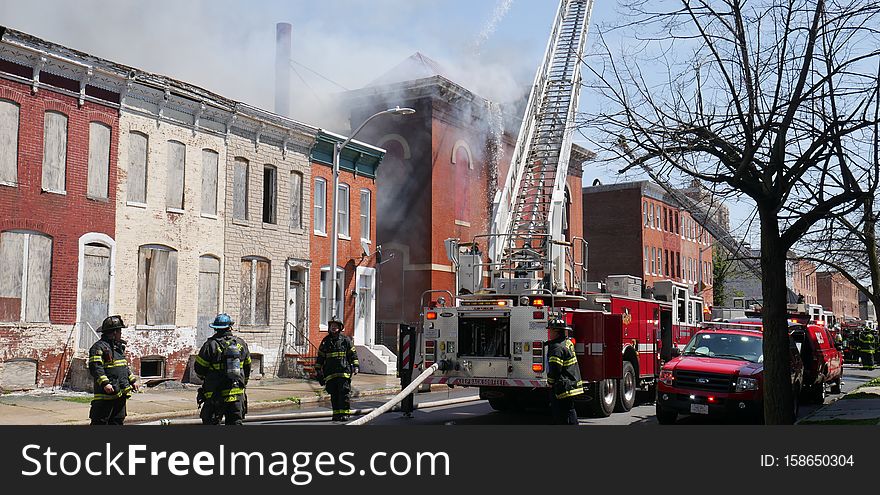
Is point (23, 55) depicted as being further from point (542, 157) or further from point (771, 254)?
point (771, 254)

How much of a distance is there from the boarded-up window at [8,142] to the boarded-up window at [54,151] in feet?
2.16

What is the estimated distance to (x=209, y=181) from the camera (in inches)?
848

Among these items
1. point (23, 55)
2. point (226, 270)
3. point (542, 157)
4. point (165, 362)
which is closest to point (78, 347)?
point (165, 362)

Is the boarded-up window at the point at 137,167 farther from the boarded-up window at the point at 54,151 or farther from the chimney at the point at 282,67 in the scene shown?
the chimney at the point at 282,67

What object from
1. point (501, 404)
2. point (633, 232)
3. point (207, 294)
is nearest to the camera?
point (501, 404)

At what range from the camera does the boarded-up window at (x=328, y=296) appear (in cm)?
2552

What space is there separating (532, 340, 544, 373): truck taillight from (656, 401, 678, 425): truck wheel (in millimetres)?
2052

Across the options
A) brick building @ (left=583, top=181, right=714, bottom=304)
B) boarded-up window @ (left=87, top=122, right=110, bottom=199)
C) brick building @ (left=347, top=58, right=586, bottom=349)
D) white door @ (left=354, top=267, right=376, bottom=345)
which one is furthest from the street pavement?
brick building @ (left=583, top=181, right=714, bottom=304)

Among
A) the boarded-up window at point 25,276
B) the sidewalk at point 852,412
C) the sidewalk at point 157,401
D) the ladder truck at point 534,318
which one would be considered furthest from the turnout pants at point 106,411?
the sidewalk at point 852,412

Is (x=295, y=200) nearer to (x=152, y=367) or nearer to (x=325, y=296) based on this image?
(x=325, y=296)

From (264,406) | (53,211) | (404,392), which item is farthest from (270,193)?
(404,392)

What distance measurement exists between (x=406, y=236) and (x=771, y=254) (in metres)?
22.4

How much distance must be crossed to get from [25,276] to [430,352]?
9131 mm

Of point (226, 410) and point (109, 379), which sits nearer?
point (109, 379)
